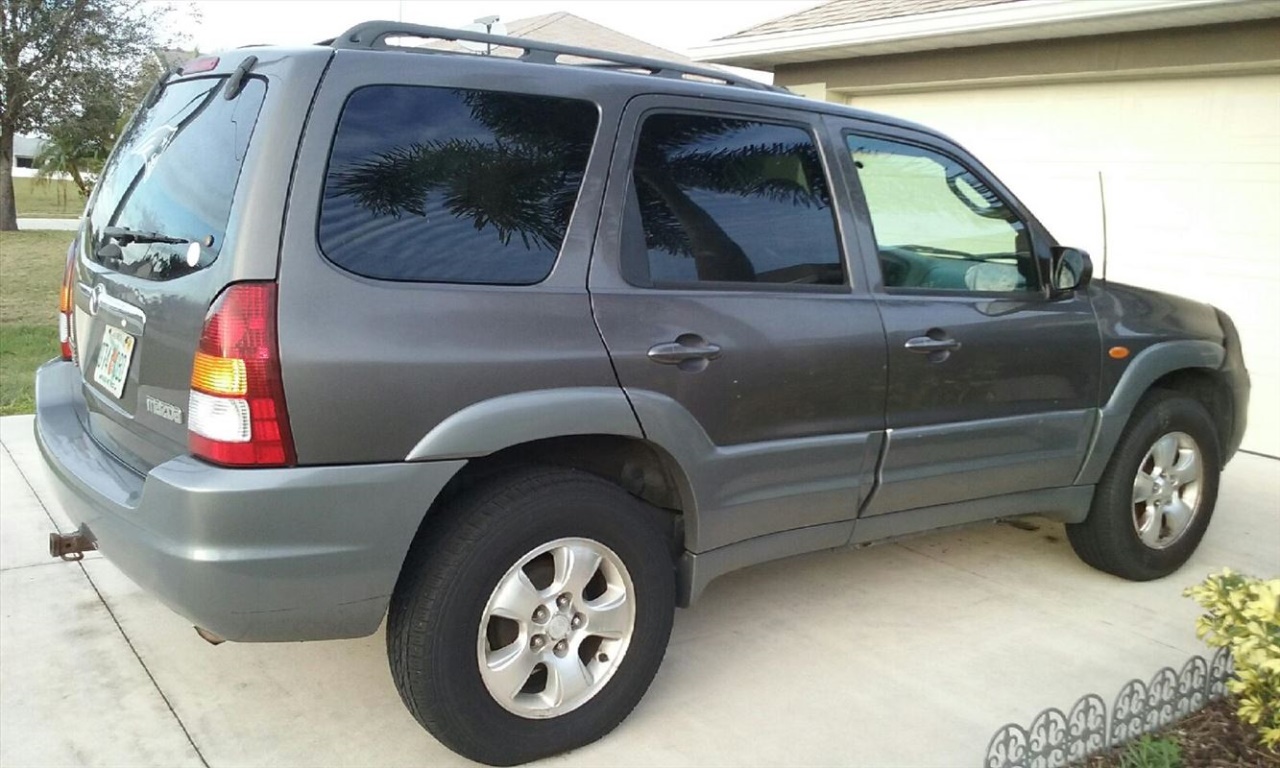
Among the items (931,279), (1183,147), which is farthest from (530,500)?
(1183,147)

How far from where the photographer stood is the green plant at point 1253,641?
2.75 meters

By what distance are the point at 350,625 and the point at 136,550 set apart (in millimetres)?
562

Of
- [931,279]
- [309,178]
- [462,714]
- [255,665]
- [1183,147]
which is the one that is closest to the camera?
[309,178]

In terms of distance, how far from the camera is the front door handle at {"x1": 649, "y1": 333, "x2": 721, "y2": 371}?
116 inches

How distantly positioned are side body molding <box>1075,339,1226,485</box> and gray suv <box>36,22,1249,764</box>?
43 centimetres

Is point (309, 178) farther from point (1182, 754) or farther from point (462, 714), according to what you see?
point (1182, 754)

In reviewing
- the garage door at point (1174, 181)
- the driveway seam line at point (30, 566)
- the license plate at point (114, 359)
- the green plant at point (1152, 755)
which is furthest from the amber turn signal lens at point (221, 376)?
the garage door at point (1174, 181)

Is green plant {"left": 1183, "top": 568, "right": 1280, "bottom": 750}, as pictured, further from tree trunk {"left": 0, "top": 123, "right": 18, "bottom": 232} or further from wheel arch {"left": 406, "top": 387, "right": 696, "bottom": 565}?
tree trunk {"left": 0, "top": 123, "right": 18, "bottom": 232}

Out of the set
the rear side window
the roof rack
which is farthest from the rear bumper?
the roof rack

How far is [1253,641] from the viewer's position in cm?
277

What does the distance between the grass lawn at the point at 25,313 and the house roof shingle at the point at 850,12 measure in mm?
6451

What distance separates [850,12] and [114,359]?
24.4 ft

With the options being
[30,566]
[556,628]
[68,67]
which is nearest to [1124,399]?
[556,628]

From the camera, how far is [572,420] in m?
2.79
